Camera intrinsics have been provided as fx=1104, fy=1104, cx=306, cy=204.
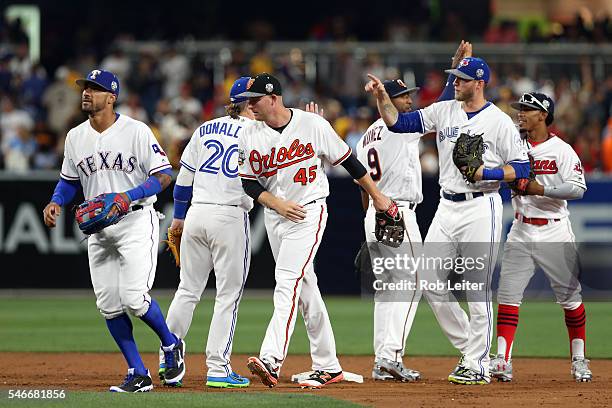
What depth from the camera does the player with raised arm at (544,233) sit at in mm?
9406

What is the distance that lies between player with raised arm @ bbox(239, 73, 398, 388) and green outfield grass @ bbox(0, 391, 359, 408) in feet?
1.89

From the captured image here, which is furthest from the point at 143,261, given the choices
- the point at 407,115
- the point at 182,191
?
the point at 407,115

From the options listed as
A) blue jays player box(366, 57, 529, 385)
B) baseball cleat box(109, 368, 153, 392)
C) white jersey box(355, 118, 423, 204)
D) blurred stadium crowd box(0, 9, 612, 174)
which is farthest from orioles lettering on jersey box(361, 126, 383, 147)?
blurred stadium crowd box(0, 9, 612, 174)

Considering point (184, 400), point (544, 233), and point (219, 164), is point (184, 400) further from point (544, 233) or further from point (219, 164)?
point (544, 233)

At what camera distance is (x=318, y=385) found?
334 inches

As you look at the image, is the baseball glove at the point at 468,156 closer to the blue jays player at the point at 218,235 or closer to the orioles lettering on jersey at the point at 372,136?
the orioles lettering on jersey at the point at 372,136

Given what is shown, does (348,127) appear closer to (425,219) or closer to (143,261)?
(425,219)

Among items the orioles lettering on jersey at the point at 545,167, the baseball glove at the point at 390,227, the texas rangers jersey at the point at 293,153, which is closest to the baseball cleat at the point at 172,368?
the texas rangers jersey at the point at 293,153

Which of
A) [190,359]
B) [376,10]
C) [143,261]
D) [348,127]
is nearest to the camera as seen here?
[143,261]

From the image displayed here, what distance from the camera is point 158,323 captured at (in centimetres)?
839

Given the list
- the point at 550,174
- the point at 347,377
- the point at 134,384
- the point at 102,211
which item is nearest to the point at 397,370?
the point at 347,377

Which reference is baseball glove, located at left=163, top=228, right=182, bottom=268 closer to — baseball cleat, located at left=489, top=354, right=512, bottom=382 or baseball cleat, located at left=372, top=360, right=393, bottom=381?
baseball cleat, located at left=372, top=360, right=393, bottom=381

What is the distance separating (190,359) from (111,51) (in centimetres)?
1169

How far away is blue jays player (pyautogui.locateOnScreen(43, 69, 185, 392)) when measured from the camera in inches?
324
